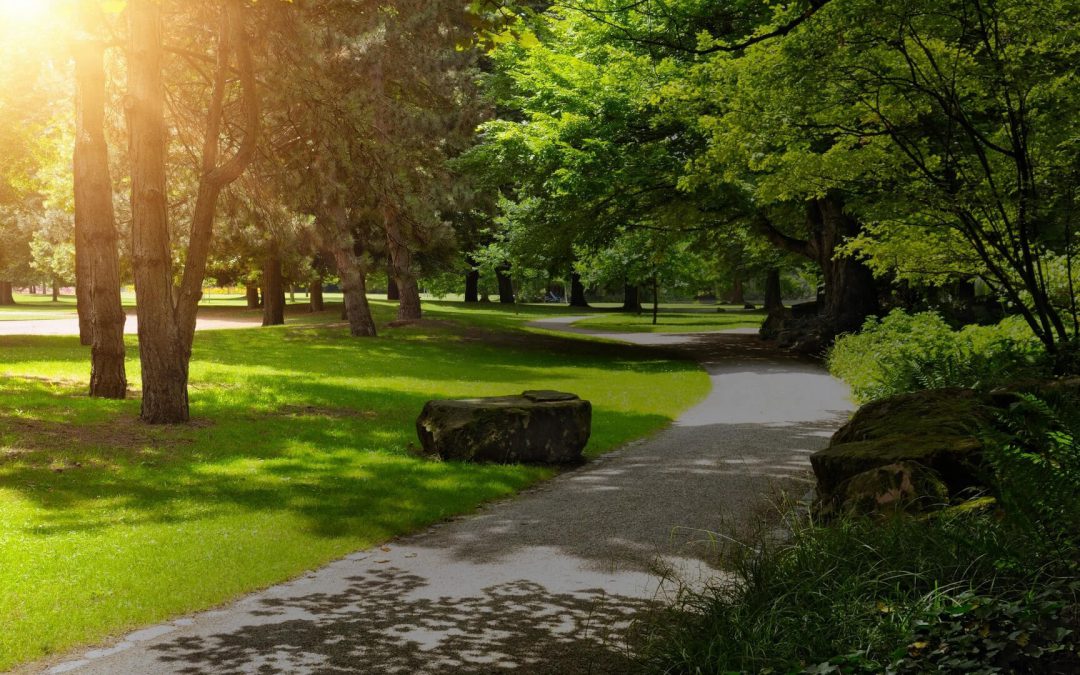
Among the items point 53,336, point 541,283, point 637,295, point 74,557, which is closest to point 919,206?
point 74,557

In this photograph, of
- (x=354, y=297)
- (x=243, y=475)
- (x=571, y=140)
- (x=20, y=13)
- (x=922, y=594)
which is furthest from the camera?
(x=354, y=297)

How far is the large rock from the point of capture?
1280 centimetres

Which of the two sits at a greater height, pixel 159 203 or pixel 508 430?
pixel 159 203

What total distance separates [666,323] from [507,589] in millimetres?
47295

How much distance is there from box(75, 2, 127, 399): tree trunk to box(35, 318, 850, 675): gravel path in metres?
9.67

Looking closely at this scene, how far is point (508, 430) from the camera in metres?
12.9

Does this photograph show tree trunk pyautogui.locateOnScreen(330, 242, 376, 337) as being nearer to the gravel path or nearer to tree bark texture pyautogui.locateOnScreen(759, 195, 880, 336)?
tree bark texture pyautogui.locateOnScreen(759, 195, 880, 336)

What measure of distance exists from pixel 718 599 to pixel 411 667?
1930 mm

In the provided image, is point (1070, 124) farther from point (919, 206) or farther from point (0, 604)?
point (0, 604)

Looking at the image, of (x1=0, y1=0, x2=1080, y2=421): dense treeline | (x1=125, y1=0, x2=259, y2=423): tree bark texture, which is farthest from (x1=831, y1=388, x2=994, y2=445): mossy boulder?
(x1=125, y1=0, x2=259, y2=423): tree bark texture

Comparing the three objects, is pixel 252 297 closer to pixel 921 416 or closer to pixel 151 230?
pixel 151 230

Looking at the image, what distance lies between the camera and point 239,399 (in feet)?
59.1

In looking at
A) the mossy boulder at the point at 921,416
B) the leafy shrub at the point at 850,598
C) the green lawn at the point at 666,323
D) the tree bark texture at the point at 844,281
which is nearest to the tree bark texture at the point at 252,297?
the green lawn at the point at 666,323

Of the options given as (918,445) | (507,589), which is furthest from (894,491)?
(507,589)
